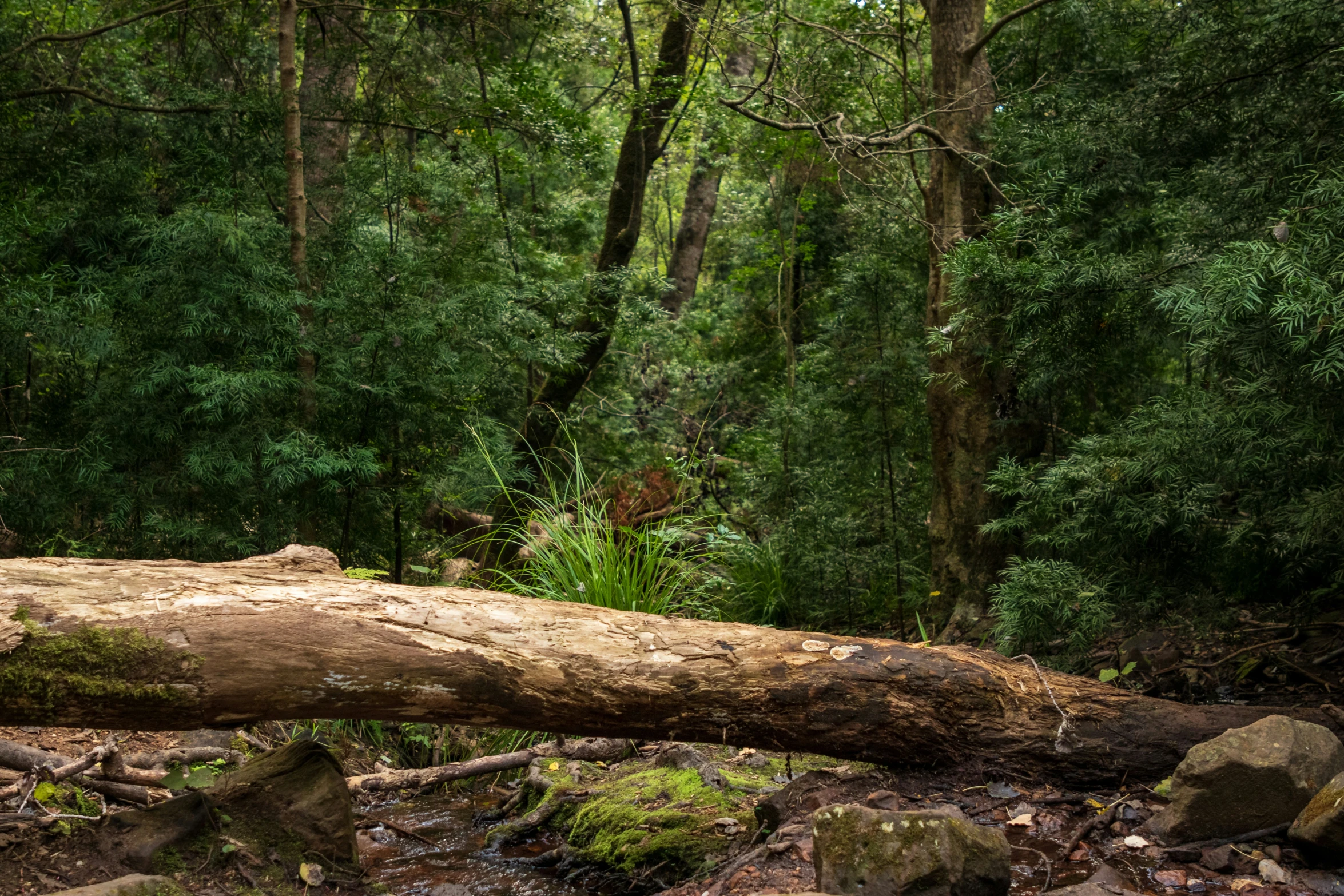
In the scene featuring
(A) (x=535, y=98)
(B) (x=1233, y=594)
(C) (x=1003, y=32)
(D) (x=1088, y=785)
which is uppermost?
(C) (x=1003, y=32)

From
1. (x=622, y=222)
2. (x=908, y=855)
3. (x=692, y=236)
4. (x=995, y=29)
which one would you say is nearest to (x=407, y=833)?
(x=908, y=855)

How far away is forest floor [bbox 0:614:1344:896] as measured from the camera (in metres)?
2.61

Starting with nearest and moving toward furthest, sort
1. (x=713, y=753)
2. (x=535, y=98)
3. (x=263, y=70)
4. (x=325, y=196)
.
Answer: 1. (x=713, y=753)
2. (x=325, y=196)
3. (x=535, y=98)
4. (x=263, y=70)

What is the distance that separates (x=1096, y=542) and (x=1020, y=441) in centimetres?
163

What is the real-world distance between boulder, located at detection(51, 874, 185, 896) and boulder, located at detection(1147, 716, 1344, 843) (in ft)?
8.99

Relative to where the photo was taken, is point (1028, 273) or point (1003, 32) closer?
point (1028, 273)

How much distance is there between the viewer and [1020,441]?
200 inches

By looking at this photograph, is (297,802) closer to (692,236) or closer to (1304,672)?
(1304,672)

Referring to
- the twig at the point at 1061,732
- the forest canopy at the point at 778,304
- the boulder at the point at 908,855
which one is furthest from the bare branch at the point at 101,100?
the twig at the point at 1061,732

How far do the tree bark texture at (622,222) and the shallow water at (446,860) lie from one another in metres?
3.61

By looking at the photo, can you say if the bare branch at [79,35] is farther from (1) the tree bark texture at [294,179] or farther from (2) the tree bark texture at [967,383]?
(2) the tree bark texture at [967,383]

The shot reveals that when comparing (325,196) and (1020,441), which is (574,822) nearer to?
(1020,441)

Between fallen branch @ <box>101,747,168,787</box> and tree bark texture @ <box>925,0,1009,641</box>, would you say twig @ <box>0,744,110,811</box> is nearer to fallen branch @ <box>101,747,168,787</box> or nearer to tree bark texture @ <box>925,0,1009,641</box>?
fallen branch @ <box>101,747,168,787</box>

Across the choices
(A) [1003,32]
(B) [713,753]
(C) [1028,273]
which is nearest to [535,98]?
(A) [1003,32]
